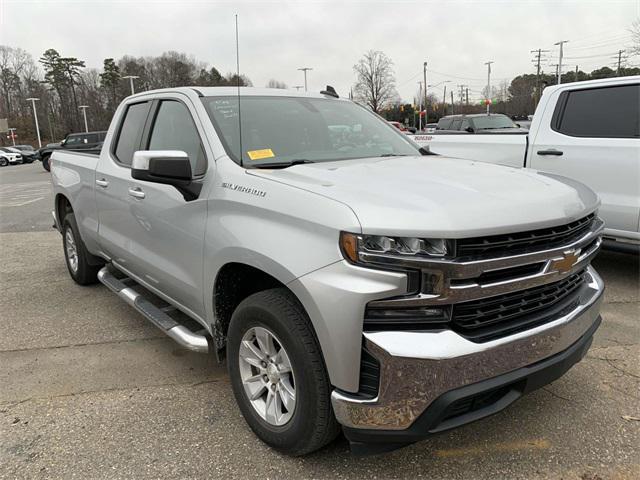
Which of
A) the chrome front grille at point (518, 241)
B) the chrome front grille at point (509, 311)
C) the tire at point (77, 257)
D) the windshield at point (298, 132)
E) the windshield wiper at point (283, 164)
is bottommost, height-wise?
the tire at point (77, 257)

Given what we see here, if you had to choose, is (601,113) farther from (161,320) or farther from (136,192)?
(161,320)

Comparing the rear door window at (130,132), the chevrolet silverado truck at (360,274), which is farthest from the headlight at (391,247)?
the rear door window at (130,132)

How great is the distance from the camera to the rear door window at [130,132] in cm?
406

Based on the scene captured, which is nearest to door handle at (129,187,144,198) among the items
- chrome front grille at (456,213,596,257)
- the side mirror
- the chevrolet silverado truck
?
the chevrolet silverado truck

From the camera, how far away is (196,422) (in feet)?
9.73

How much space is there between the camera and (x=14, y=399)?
10.8ft

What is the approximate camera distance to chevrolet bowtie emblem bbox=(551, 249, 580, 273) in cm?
230

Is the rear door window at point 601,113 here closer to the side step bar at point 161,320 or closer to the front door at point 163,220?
the front door at point 163,220

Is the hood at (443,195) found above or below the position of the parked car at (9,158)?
above

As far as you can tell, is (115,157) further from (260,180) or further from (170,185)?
(260,180)

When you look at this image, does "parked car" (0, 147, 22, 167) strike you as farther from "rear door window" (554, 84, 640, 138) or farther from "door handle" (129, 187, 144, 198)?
"rear door window" (554, 84, 640, 138)

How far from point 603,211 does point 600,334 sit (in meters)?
1.68

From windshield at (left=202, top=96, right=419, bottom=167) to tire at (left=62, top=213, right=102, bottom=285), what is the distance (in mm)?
2690

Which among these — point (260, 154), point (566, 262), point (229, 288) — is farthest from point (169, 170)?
point (566, 262)
